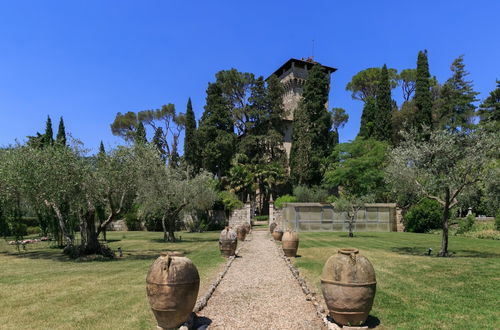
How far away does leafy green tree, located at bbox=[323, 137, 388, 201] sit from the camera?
4244 centimetres

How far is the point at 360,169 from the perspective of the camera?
43500 millimetres

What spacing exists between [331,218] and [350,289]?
2989 cm

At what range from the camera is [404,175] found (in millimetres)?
18453

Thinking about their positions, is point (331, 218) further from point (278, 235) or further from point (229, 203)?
point (229, 203)

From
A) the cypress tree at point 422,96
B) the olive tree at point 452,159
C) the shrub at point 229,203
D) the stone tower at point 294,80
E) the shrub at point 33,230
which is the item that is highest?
the stone tower at point 294,80

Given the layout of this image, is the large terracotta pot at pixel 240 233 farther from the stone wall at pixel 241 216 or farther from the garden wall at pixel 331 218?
the stone wall at pixel 241 216

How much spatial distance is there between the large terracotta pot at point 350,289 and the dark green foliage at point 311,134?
4156 centimetres

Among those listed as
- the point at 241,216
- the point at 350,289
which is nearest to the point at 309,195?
the point at 241,216

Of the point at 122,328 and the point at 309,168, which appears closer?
the point at 122,328

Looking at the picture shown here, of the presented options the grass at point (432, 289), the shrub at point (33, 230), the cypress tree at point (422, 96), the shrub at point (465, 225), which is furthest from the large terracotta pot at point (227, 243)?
the cypress tree at point (422, 96)

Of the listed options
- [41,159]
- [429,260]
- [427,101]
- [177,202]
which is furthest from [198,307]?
[427,101]

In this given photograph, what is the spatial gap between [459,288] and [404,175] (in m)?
Result: 8.76

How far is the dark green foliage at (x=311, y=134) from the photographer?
4844cm

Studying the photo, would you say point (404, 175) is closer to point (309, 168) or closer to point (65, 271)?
point (65, 271)
